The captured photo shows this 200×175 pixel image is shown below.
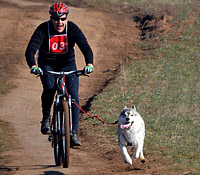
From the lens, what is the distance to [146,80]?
14766mm

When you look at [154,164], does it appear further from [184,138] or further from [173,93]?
[173,93]

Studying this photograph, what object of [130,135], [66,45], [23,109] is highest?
[66,45]

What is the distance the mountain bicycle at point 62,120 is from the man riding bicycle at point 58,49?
0.14 m

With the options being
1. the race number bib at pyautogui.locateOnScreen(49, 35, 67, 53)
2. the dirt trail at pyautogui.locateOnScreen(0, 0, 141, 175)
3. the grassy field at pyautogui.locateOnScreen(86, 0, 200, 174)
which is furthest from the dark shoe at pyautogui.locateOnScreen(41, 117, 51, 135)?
the grassy field at pyautogui.locateOnScreen(86, 0, 200, 174)

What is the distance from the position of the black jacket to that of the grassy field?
2242 millimetres

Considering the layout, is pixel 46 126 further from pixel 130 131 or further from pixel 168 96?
pixel 168 96

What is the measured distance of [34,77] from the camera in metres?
16.0

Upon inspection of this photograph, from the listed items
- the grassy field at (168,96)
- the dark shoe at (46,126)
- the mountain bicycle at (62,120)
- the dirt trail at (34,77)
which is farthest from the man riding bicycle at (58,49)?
the grassy field at (168,96)

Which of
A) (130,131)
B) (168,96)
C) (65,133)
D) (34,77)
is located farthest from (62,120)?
(34,77)

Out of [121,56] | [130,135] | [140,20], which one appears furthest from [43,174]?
[140,20]

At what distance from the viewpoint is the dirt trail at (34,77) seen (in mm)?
7699

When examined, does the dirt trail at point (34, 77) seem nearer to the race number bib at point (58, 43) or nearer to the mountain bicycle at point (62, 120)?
the mountain bicycle at point (62, 120)

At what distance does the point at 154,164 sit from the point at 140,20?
1616 cm

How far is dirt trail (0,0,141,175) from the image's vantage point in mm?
7699
